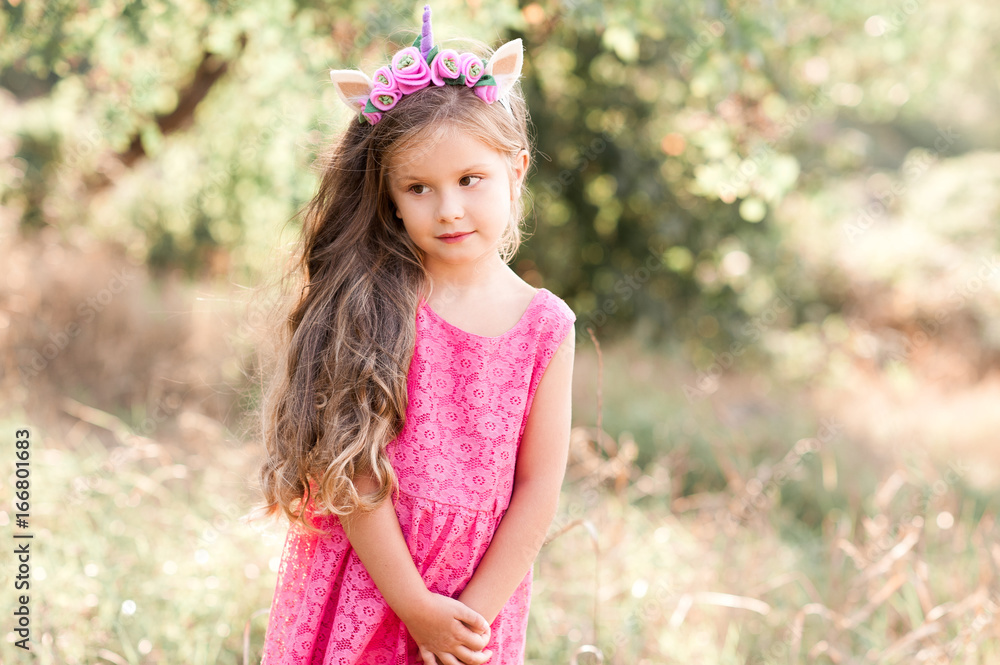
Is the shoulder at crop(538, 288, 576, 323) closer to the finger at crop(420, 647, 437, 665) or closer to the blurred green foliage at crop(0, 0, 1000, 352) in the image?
the finger at crop(420, 647, 437, 665)

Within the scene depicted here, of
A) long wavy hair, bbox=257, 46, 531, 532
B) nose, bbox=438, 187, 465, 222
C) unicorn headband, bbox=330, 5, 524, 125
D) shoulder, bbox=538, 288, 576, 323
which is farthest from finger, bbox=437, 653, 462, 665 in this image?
unicorn headband, bbox=330, 5, 524, 125

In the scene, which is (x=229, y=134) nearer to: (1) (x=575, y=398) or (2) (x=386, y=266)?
(1) (x=575, y=398)

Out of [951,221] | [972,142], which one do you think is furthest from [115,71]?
[972,142]

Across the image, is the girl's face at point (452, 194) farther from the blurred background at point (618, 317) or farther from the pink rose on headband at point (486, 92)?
the blurred background at point (618, 317)

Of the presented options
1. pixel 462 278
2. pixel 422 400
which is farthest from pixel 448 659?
pixel 462 278

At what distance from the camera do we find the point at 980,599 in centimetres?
262

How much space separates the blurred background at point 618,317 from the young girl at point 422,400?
1.03 ft

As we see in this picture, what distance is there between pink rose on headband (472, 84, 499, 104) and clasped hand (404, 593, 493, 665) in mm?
939

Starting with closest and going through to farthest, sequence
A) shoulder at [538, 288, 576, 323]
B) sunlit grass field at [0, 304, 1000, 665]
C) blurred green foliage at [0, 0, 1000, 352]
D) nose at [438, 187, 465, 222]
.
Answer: nose at [438, 187, 465, 222], shoulder at [538, 288, 576, 323], sunlit grass field at [0, 304, 1000, 665], blurred green foliage at [0, 0, 1000, 352]

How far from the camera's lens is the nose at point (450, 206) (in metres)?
1.47

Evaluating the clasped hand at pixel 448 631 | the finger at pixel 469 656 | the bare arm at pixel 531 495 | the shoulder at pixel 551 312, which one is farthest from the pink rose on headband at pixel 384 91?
the finger at pixel 469 656

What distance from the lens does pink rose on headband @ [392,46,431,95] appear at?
152 centimetres

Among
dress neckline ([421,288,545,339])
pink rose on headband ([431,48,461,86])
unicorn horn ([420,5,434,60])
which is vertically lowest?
dress neckline ([421,288,545,339])

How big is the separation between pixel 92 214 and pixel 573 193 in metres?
4.53
